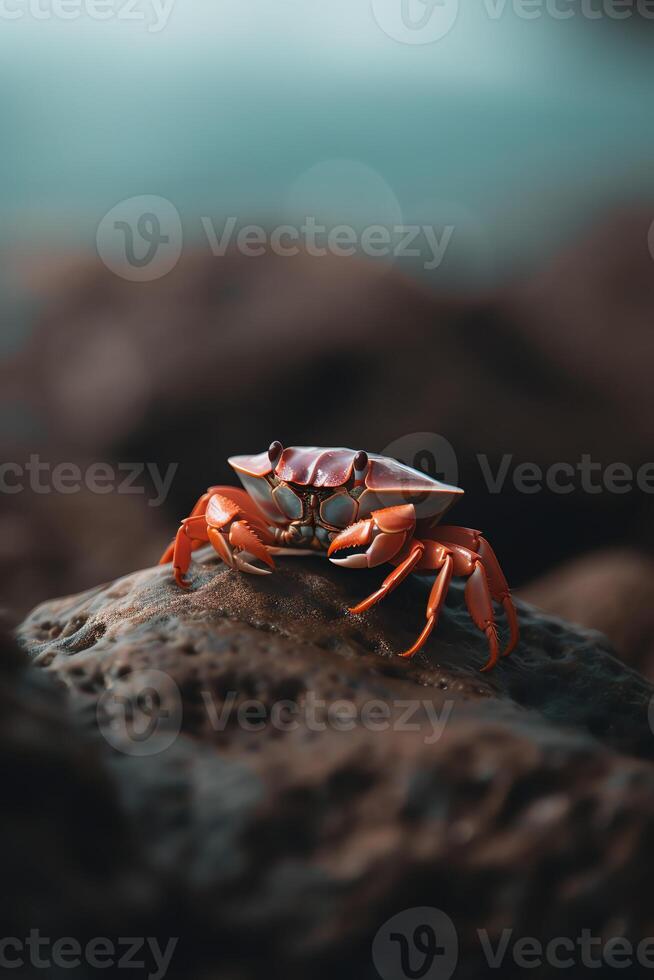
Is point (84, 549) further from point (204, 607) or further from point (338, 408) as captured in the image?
point (204, 607)

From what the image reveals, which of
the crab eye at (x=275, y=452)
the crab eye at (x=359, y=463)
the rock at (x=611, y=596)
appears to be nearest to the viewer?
the crab eye at (x=359, y=463)

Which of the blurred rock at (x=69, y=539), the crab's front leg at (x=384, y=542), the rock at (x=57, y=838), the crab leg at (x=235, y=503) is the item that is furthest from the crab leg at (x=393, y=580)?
the blurred rock at (x=69, y=539)

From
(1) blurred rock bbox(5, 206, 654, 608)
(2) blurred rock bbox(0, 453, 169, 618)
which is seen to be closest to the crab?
(1) blurred rock bbox(5, 206, 654, 608)

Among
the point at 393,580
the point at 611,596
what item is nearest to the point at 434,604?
the point at 393,580

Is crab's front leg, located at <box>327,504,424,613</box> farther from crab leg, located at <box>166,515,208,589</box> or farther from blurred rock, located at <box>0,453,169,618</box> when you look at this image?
blurred rock, located at <box>0,453,169,618</box>

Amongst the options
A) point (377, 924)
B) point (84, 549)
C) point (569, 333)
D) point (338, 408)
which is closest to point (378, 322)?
point (338, 408)

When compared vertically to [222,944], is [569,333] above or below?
above

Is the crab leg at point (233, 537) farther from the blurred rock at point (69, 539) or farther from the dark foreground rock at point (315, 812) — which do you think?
the blurred rock at point (69, 539)

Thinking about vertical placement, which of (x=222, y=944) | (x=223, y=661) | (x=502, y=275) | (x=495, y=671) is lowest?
(x=222, y=944)
